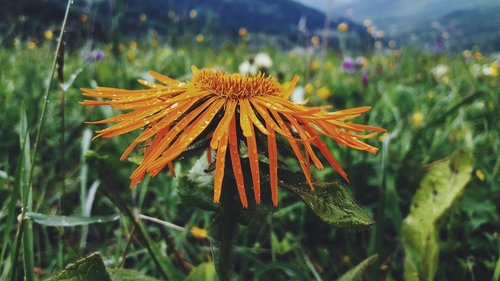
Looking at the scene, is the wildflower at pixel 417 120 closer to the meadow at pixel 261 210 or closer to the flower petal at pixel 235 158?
the meadow at pixel 261 210

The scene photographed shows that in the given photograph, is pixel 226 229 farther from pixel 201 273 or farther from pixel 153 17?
pixel 153 17

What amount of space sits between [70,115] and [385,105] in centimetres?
177

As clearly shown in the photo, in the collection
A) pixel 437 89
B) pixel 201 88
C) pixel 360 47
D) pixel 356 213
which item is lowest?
pixel 356 213

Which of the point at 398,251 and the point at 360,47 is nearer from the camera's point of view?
the point at 398,251

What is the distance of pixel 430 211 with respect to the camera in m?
1.14

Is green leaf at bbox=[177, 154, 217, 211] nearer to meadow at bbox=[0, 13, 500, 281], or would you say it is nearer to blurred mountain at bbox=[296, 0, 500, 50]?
meadow at bbox=[0, 13, 500, 281]

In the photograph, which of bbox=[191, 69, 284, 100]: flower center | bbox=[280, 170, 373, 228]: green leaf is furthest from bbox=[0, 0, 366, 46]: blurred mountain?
bbox=[280, 170, 373, 228]: green leaf

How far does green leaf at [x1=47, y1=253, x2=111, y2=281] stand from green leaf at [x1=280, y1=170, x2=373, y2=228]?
36 cm

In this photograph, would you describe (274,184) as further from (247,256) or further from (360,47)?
(360,47)

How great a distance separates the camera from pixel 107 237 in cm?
142

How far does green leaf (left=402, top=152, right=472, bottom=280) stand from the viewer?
1.09m

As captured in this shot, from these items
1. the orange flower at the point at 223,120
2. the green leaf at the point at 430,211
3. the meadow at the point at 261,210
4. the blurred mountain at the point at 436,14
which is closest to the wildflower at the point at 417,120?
the meadow at the point at 261,210

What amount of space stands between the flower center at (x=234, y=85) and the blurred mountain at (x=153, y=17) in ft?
1.81

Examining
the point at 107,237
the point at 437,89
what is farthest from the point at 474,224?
the point at 437,89
